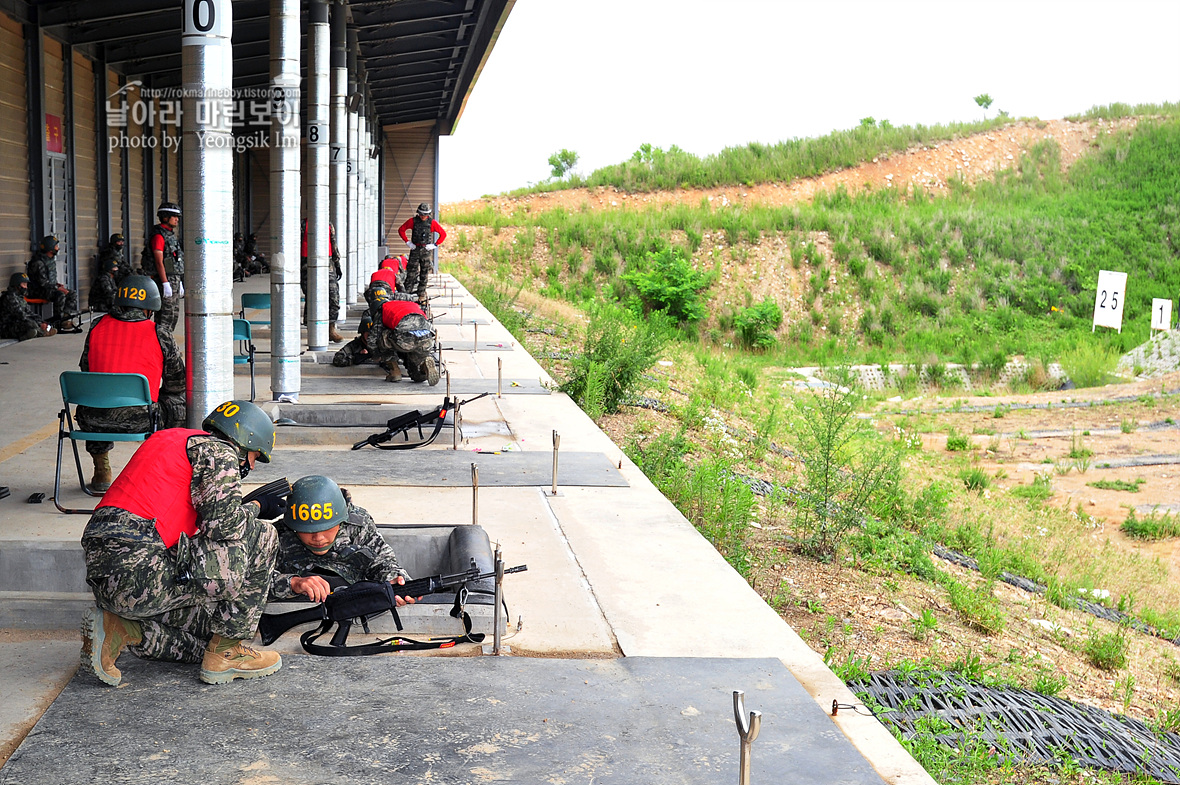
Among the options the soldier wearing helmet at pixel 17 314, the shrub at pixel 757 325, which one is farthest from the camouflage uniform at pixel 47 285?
the shrub at pixel 757 325

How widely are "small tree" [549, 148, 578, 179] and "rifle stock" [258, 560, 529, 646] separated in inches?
3257

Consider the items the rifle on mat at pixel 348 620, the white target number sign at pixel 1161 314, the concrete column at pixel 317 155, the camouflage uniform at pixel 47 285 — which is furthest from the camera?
the white target number sign at pixel 1161 314

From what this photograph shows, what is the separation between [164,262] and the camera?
1405 cm

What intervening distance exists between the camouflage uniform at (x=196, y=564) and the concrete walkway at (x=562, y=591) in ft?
0.88

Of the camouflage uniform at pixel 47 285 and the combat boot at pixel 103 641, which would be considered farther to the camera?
the camouflage uniform at pixel 47 285

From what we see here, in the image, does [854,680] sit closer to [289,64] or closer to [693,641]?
[693,641]

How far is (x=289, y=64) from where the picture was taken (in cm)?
1051

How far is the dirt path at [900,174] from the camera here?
168 ft

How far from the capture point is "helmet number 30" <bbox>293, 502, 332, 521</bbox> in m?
4.97

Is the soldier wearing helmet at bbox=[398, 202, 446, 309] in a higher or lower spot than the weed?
higher

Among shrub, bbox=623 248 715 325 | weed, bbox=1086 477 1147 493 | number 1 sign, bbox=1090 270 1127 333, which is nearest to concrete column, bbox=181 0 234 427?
weed, bbox=1086 477 1147 493

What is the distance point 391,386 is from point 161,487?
8.00m

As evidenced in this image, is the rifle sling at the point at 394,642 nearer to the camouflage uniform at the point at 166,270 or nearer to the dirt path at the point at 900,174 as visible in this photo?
the camouflage uniform at the point at 166,270

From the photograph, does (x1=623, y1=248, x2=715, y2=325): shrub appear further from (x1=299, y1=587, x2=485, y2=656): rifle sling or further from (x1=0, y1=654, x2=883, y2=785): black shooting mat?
(x1=0, y1=654, x2=883, y2=785): black shooting mat
